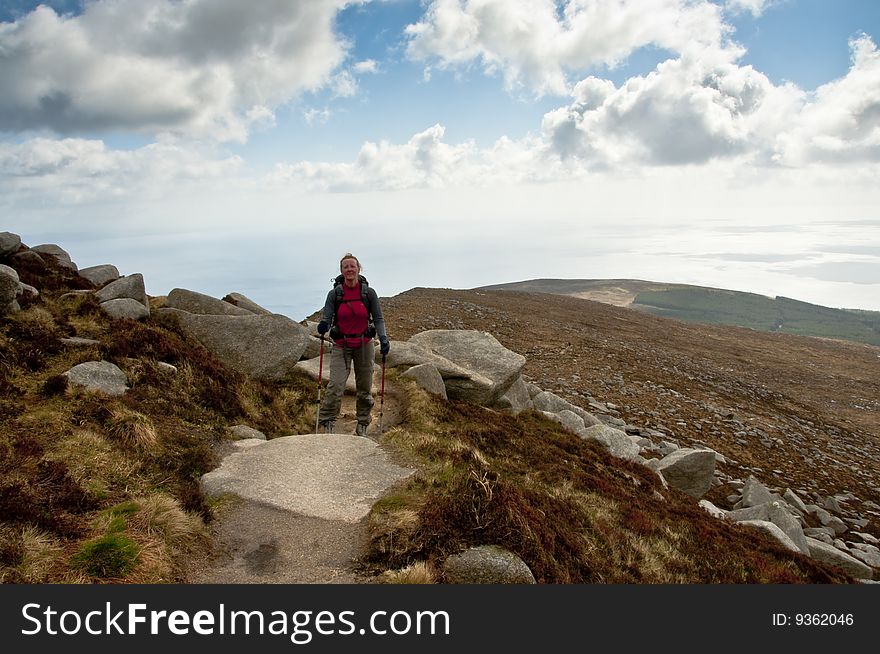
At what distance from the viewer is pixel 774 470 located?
22500mm

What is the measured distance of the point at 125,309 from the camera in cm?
1683

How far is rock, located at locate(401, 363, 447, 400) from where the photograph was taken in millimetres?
18336

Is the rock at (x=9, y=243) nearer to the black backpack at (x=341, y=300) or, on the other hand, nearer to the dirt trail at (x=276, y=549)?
the black backpack at (x=341, y=300)

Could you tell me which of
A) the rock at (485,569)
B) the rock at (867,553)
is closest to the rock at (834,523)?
the rock at (867,553)

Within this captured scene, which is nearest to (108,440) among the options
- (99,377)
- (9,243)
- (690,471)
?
(99,377)

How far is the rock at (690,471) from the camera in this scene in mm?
17906

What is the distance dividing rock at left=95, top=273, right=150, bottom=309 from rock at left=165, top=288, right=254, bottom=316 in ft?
3.33

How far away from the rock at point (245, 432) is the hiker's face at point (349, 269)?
4428mm

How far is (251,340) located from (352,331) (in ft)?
18.4

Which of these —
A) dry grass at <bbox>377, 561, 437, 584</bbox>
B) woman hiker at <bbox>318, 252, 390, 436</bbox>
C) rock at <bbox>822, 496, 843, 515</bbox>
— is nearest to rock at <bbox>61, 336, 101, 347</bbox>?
woman hiker at <bbox>318, 252, 390, 436</bbox>

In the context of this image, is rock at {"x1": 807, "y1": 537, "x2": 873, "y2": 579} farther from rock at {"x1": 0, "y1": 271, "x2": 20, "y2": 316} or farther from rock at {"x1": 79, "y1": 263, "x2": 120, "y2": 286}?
rock at {"x1": 79, "y1": 263, "x2": 120, "y2": 286}

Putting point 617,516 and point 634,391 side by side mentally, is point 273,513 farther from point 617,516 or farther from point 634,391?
point 634,391

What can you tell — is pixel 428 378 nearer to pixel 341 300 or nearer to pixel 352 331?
pixel 352 331

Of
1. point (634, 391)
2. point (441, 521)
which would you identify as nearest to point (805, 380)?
point (634, 391)
